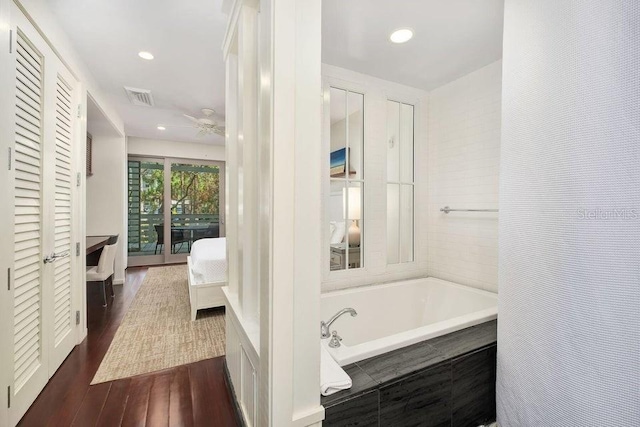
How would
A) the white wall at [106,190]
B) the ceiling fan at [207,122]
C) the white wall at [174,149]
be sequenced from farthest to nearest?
the white wall at [174,149] → the white wall at [106,190] → the ceiling fan at [207,122]

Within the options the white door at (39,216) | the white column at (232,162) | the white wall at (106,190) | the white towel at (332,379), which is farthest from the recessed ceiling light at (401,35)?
the white wall at (106,190)

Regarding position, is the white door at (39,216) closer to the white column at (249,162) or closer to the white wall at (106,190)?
the white column at (249,162)

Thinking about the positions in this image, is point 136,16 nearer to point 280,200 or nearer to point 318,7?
point 318,7

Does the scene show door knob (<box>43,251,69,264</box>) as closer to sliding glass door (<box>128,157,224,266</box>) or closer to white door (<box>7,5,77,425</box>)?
white door (<box>7,5,77,425</box>)

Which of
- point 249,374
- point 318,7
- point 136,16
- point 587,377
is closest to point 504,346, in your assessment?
point 587,377

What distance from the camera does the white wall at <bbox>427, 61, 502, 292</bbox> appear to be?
2277 mm

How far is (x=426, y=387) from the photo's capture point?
1.27 m

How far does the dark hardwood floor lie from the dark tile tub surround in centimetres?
90

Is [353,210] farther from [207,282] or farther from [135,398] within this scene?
[135,398]

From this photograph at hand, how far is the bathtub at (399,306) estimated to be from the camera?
85.8 inches

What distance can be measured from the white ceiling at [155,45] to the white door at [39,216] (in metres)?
0.34

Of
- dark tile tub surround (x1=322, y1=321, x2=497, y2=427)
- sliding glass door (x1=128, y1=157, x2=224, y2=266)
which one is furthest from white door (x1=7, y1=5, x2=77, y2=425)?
sliding glass door (x1=128, y1=157, x2=224, y2=266)

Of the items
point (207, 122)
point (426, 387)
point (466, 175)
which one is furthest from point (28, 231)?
point (466, 175)

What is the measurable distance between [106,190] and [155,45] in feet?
9.82
